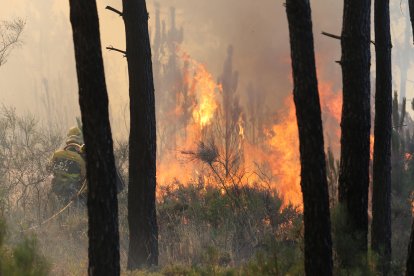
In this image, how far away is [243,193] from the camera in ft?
41.7

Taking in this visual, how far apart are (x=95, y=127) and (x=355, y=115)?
3374mm

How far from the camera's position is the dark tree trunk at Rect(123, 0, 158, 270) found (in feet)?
29.3

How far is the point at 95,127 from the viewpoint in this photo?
214 inches

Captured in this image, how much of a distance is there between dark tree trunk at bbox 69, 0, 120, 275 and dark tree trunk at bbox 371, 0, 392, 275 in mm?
4497

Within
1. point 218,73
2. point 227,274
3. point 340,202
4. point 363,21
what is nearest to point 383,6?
point 363,21

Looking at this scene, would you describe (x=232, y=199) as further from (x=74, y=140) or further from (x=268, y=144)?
(x=268, y=144)

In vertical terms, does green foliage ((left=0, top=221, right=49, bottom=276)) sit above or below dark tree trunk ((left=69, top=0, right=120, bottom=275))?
below

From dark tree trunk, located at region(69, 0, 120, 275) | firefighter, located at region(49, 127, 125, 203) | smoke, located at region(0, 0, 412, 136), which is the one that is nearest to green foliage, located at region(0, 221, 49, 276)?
dark tree trunk, located at region(69, 0, 120, 275)

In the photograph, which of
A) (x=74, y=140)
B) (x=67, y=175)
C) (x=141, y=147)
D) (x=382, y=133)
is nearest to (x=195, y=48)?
(x=74, y=140)

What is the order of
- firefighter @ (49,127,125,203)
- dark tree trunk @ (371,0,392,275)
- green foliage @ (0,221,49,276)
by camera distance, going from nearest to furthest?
1. green foliage @ (0,221,49,276)
2. dark tree trunk @ (371,0,392,275)
3. firefighter @ (49,127,125,203)

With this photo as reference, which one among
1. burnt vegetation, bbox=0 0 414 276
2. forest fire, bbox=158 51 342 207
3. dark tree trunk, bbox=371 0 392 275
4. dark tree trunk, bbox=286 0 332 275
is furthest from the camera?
forest fire, bbox=158 51 342 207

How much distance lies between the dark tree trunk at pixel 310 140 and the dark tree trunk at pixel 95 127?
195 centimetres

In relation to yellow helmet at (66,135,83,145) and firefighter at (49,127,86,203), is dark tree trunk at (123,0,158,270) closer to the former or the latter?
firefighter at (49,127,86,203)

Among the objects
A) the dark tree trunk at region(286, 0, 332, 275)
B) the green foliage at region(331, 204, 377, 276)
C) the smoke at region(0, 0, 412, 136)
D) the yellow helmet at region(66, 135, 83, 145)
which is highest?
the smoke at region(0, 0, 412, 136)
